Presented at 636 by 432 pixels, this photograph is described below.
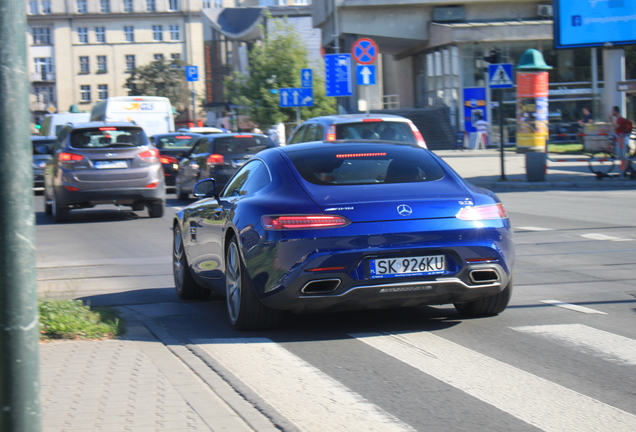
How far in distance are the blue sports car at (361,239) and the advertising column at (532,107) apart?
72.7 feet

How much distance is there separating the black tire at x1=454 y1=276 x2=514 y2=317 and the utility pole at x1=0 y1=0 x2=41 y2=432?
448 centimetres

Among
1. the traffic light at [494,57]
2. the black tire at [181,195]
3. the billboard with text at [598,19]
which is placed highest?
the billboard with text at [598,19]

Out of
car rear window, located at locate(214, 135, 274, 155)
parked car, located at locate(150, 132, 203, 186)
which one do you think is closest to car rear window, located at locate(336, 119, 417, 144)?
car rear window, located at locate(214, 135, 274, 155)

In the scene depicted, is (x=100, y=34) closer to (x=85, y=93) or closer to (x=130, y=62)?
(x=130, y=62)

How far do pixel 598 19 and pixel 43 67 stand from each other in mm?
95947

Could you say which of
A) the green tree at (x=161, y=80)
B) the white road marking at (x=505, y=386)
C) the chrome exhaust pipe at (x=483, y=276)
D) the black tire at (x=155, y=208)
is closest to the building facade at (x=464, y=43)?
the black tire at (x=155, y=208)

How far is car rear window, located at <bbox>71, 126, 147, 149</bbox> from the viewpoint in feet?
57.4

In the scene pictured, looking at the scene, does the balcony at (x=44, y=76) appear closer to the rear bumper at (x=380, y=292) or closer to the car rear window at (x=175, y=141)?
the car rear window at (x=175, y=141)

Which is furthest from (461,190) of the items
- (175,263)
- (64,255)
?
(64,255)

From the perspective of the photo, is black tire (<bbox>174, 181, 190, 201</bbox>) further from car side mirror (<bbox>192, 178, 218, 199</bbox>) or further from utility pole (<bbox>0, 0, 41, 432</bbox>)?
utility pole (<bbox>0, 0, 41, 432</bbox>)

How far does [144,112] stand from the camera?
3644 cm

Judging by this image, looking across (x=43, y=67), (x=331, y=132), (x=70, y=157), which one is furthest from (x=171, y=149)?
(x=43, y=67)

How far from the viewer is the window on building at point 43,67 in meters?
114

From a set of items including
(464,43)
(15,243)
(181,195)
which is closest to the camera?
(15,243)
